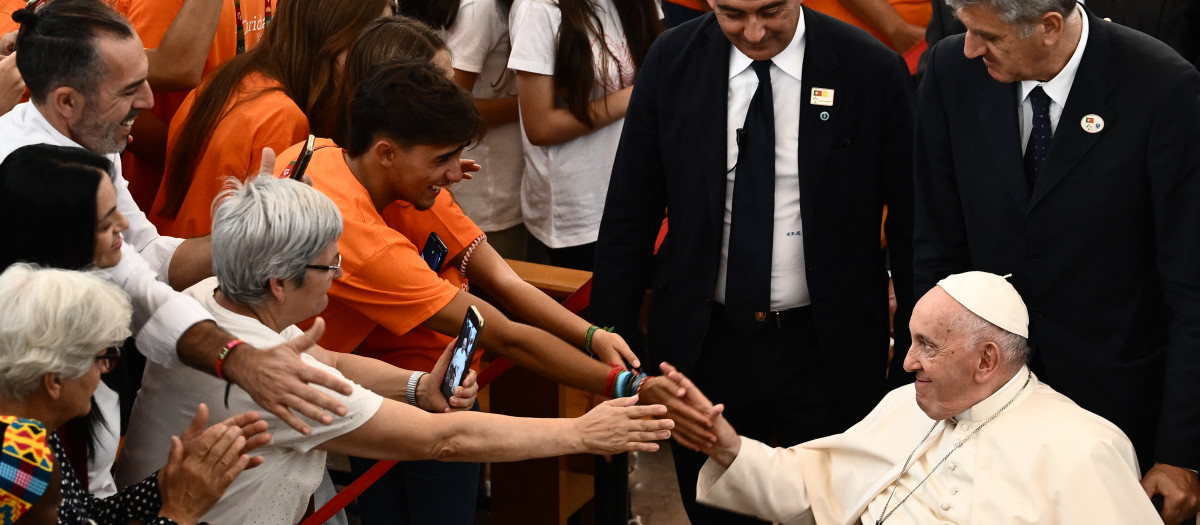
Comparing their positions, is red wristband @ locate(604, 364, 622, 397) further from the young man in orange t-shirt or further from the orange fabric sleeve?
the orange fabric sleeve

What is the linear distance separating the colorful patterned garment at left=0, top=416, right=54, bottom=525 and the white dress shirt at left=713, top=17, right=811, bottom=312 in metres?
1.90

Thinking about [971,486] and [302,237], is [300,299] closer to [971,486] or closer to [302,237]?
[302,237]

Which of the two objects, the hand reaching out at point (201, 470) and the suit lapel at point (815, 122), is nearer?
the hand reaching out at point (201, 470)

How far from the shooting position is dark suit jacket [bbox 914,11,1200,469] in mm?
3033

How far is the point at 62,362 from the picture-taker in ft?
8.12

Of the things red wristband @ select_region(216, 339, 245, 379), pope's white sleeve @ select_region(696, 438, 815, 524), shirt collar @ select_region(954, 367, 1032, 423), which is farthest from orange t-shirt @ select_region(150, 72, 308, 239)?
shirt collar @ select_region(954, 367, 1032, 423)

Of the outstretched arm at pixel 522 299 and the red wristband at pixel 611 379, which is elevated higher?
the outstretched arm at pixel 522 299

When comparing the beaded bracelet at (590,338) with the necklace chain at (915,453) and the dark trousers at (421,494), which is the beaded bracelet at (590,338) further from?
the necklace chain at (915,453)

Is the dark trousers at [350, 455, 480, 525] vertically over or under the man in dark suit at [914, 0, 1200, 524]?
under

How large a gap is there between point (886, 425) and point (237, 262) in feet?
6.00

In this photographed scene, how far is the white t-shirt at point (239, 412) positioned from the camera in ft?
9.43

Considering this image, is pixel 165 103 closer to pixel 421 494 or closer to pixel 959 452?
pixel 421 494

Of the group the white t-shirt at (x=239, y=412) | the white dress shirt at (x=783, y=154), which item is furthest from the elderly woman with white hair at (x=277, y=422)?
the white dress shirt at (x=783, y=154)

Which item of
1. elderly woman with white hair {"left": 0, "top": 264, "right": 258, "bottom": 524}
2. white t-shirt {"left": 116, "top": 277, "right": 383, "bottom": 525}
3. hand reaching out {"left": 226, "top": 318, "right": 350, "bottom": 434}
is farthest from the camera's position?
white t-shirt {"left": 116, "top": 277, "right": 383, "bottom": 525}
